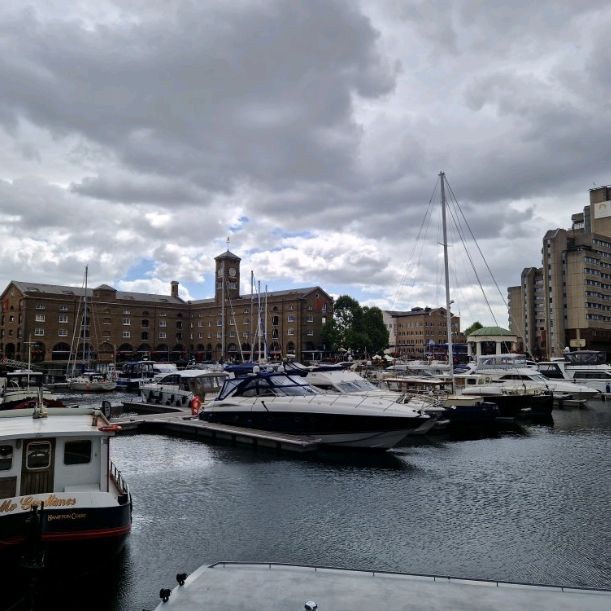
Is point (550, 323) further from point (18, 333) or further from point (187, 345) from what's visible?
point (18, 333)

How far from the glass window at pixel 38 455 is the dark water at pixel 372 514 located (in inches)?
102

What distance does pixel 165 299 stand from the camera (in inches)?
4966

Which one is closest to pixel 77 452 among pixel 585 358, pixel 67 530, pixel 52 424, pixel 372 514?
pixel 52 424

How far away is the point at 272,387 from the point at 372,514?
13.7 m

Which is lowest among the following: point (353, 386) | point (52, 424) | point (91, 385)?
point (91, 385)

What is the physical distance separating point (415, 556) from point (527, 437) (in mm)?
20802

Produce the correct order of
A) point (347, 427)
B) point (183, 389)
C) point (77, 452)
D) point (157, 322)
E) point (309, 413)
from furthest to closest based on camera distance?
point (157, 322) → point (183, 389) → point (309, 413) → point (347, 427) → point (77, 452)

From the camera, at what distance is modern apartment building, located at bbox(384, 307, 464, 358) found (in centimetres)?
16025

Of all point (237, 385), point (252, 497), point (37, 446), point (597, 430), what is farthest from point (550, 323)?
point (37, 446)

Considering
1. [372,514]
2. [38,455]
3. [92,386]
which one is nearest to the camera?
[38,455]

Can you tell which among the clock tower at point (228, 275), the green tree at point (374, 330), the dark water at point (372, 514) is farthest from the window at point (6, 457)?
the clock tower at point (228, 275)

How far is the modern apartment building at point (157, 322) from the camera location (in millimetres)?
101000

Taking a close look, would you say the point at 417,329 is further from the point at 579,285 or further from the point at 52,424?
the point at 52,424

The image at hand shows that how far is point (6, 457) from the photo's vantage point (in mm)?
11391
